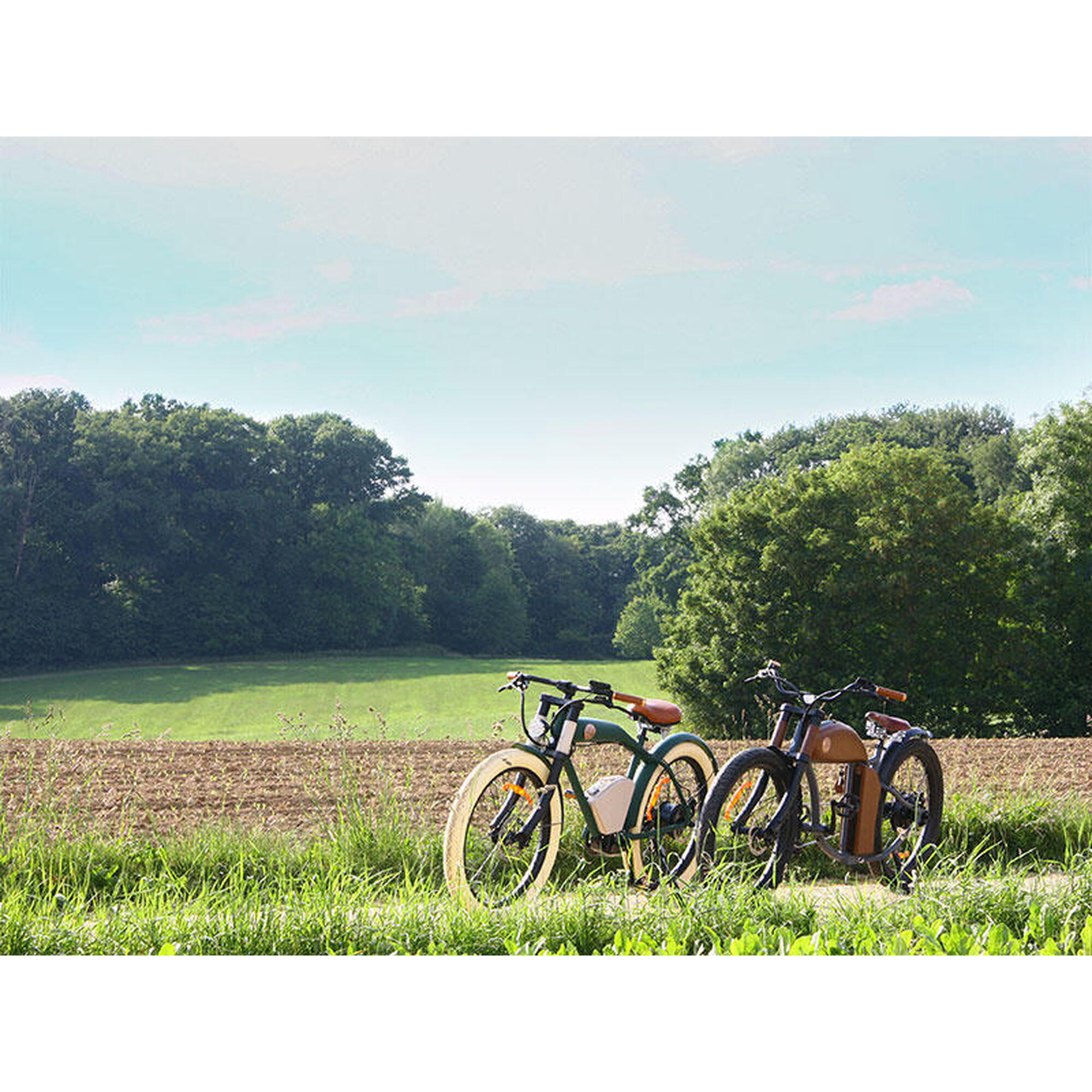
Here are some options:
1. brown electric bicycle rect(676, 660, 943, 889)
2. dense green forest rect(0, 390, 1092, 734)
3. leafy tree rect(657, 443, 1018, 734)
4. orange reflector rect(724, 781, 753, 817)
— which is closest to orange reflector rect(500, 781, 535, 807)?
brown electric bicycle rect(676, 660, 943, 889)

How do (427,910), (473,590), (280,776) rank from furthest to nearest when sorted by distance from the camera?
(473,590), (280,776), (427,910)

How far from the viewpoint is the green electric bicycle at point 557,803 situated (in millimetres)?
3518

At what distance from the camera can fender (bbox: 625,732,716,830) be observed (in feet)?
13.0

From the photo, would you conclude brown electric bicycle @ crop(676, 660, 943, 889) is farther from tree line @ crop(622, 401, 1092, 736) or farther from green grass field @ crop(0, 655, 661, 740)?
green grass field @ crop(0, 655, 661, 740)

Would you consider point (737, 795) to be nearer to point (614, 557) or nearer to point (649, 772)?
point (649, 772)

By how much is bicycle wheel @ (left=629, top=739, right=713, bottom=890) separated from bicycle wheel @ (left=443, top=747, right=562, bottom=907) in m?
0.48

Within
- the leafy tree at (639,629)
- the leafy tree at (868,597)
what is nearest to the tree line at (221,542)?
the leafy tree at (639,629)

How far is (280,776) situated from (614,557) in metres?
15.6

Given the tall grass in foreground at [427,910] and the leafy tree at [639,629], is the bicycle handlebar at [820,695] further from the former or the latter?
the leafy tree at [639,629]

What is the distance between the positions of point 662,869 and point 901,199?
17.9 m

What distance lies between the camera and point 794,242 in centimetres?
1964

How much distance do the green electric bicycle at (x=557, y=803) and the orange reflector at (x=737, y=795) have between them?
0.54ft

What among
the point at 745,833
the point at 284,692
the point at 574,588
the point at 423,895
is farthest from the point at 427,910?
the point at 284,692

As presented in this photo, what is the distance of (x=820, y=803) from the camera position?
4203 millimetres
